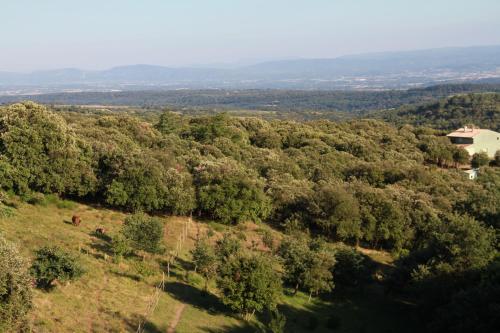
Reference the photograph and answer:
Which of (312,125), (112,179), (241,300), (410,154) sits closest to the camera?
(241,300)

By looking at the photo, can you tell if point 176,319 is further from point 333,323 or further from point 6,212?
point 6,212

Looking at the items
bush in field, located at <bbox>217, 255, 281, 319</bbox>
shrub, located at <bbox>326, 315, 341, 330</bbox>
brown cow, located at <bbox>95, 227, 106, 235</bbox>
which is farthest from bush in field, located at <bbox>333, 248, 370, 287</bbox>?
brown cow, located at <bbox>95, 227, 106, 235</bbox>

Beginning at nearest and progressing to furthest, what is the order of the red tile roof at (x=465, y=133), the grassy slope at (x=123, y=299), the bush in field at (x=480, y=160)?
the grassy slope at (x=123, y=299) < the bush in field at (x=480, y=160) < the red tile roof at (x=465, y=133)

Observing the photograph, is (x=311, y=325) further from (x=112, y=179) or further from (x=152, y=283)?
(x=112, y=179)

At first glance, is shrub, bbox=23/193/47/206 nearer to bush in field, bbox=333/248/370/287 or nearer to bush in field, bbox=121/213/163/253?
bush in field, bbox=121/213/163/253

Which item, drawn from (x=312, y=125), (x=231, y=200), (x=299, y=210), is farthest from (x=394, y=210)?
(x=312, y=125)

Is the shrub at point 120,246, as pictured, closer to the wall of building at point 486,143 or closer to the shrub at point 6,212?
the shrub at point 6,212

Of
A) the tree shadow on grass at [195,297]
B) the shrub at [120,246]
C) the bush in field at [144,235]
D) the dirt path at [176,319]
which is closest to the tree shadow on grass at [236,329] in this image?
the dirt path at [176,319]
